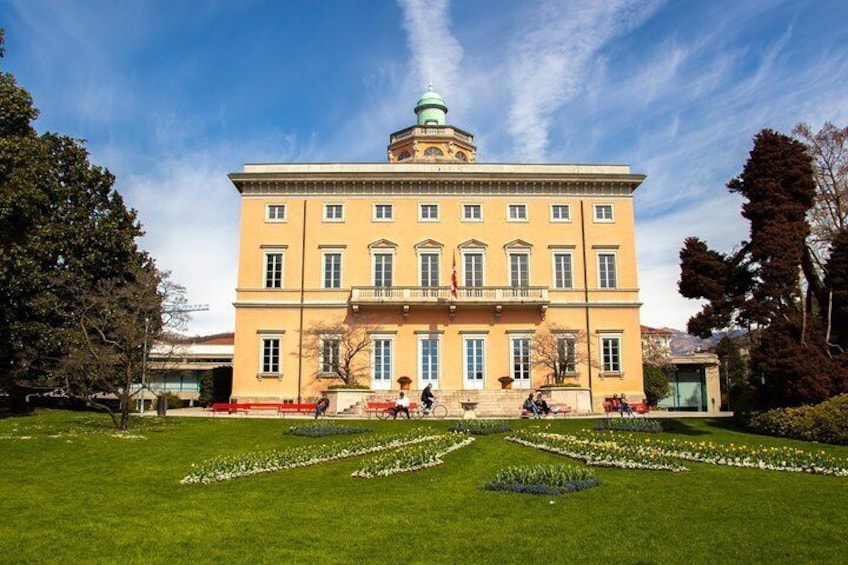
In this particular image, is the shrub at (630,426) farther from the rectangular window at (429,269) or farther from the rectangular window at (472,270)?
the rectangular window at (429,269)

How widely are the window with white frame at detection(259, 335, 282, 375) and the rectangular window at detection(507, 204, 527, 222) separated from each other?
13.8m

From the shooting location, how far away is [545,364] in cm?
3509

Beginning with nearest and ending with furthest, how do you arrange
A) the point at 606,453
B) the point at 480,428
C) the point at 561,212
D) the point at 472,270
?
the point at 606,453 → the point at 480,428 → the point at 472,270 → the point at 561,212

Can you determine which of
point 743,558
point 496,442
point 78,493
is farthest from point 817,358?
point 78,493

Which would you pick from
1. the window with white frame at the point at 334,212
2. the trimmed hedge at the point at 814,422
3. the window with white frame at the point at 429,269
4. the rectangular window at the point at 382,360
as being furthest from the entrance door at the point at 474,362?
the trimmed hedge at the point at 814,422

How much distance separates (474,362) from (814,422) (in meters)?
17.8

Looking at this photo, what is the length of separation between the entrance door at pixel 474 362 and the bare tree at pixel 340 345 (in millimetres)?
4703

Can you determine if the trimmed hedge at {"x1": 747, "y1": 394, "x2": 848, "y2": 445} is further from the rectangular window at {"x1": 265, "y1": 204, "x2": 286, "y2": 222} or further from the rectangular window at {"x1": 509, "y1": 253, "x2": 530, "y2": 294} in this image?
the rectangular window at {"x1": 265, "y1": 204, "x2": 286, "y2": 222}

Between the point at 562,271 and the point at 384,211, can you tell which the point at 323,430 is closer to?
the point at 384,211

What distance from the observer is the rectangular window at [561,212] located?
37.0 metres

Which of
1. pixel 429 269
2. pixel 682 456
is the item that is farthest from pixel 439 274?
pixel 682 456

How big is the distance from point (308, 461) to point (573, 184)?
85.5 ft

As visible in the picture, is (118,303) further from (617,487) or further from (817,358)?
(817,358)

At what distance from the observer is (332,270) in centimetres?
3634
